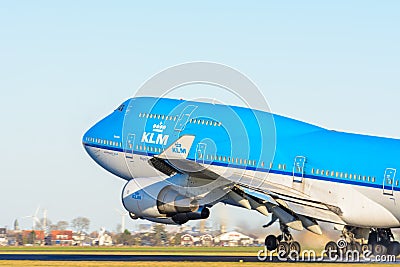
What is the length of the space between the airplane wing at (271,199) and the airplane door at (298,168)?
27.5 inches

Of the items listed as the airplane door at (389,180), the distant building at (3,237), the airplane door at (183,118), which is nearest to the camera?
the airplane door at (389,180)

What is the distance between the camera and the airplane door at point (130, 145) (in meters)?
66.2

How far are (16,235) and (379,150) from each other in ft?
199

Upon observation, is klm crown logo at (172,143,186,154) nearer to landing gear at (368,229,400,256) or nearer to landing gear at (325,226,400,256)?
landing gear at (325,226,400,256)

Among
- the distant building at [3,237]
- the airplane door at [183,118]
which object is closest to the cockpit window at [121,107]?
the airplane door at [183,118]

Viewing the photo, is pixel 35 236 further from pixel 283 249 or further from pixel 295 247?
pixel 295 247

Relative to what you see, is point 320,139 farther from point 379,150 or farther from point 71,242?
point 71,242

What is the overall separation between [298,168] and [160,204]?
793cm

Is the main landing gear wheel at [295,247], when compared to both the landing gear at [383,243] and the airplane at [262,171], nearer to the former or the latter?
the airplane at [262,171]

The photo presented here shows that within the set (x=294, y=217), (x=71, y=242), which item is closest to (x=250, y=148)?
(x=294, y=217)

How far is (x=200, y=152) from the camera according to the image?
6241cm

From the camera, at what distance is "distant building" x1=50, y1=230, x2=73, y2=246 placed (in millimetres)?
106188

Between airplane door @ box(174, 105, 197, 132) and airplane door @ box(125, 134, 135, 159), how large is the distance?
3483 mm

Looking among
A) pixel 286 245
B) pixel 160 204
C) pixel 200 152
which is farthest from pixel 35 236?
pixel 286 245
